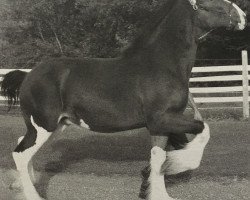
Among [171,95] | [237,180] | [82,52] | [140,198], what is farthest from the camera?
[82,52]

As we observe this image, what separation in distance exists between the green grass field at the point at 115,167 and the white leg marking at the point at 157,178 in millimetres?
355

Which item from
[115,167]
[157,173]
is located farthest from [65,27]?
[157,173]

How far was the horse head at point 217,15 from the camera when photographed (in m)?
6.52

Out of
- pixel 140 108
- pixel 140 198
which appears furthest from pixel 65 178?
pixel 140 108

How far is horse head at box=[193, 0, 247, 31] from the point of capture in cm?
652

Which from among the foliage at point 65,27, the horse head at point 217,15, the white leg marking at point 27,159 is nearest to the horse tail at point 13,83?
the white leg marking at point 27,159

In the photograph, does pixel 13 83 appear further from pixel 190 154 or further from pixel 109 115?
pixel 190 154

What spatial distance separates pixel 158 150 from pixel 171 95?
775 millimetres

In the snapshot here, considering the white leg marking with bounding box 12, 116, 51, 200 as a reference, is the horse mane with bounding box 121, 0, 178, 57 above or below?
above

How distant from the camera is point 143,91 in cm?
631

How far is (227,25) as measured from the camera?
265 inches

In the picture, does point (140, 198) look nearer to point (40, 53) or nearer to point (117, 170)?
point (117, 170)

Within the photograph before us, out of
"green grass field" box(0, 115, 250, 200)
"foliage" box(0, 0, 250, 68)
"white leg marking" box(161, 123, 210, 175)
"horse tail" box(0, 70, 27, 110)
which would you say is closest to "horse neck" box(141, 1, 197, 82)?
"white leg marking" box(161, 123, 210, 175)

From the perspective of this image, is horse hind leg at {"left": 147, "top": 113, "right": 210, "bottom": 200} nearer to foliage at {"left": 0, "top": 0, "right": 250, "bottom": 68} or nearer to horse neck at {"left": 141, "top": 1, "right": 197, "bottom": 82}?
horse neck at {"left": 141, "top": 1, "right": 197, "bottom": 82}
